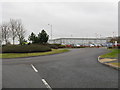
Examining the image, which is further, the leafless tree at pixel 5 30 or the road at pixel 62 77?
the leafless tree at pixel 5 30

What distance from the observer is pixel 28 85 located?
16.5 ft

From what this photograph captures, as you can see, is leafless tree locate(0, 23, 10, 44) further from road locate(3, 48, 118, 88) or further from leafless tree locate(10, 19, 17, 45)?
road locate(3, 48, 118, 88)

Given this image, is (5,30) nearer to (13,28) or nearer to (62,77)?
(13,28)

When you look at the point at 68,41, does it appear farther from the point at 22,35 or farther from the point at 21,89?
the point at 21,89

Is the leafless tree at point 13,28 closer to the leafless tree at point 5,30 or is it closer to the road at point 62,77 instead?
the leafless tree at point 5,30

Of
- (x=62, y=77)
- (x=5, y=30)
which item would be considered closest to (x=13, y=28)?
(x=5, y=30)

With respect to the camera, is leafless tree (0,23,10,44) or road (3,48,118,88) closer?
road (3,48,118,88)

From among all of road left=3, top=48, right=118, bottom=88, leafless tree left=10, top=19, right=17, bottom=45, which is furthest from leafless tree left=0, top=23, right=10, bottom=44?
road left=3, top=48, right=118, bottom=88

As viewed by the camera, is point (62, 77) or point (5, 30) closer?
point (62, 77)

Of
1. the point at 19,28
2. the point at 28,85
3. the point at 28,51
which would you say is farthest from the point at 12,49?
the point at 19,28

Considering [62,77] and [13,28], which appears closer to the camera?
[62,77]

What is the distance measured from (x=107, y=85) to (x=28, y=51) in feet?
61.4

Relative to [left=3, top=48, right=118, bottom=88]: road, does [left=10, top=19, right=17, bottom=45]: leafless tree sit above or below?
above

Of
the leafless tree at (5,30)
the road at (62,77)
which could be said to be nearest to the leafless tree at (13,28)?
the leafless tree at (5,30)
